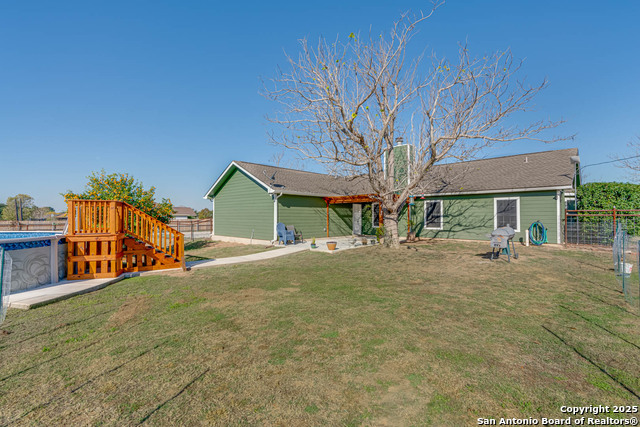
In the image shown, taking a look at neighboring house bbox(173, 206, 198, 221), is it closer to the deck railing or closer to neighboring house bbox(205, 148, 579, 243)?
neighboring house bbox(205, 148, 579, 243)

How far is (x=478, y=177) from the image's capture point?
16422 millimetres

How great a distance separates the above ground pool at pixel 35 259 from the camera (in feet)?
20.1

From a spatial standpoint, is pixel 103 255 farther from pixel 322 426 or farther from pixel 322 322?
pixel 322 426

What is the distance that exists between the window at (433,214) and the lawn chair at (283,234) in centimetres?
782

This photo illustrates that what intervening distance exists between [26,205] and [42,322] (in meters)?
62.9

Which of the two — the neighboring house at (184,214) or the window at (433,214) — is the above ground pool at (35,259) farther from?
the neighboring house at (184,214)

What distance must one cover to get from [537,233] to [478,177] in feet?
14.0

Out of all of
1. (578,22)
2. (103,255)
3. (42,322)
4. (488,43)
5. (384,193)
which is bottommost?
(42,322)

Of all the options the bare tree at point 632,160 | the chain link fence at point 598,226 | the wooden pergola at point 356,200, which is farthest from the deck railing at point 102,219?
the bare tree at point 632,160

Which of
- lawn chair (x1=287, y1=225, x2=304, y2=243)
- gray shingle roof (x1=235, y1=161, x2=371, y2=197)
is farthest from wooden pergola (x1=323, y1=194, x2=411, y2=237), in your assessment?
lawn chair (x1=287, y1=225, x2=304, y2=243)

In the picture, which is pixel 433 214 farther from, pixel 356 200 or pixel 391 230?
pixel 391 230

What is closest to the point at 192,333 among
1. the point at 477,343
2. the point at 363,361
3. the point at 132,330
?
the point at 132,330

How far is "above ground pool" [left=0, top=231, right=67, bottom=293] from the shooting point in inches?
241

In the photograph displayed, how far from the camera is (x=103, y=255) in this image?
759 cm
